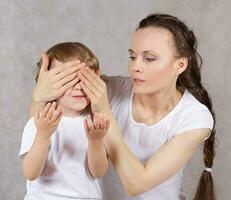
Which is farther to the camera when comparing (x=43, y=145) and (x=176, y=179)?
(x=176, y=179)

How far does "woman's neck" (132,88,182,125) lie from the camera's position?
1833 mm

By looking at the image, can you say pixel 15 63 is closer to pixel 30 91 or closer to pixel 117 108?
pixel 30 91

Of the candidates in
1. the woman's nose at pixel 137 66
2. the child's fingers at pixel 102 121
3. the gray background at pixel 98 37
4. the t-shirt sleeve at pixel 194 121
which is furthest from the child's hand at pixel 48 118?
the gray background at pixel 98 37

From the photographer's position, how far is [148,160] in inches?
67.9

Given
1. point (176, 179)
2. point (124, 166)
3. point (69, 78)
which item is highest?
point (69, 78)

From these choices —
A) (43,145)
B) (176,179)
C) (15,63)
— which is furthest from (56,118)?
(15,63)

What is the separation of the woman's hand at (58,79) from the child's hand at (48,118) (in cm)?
8

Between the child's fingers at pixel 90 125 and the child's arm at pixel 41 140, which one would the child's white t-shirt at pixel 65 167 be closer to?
the child's arm at pixel 41 140

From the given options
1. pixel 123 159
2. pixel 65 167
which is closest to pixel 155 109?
pixel 123 159

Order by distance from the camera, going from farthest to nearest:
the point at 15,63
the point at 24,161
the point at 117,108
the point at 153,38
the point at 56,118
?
the point at 15,63, the point at 117,108, the point at 153,38, the point at 24,161, the point at 56,118

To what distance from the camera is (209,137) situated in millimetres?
1984

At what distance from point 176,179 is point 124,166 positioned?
0.33 metres

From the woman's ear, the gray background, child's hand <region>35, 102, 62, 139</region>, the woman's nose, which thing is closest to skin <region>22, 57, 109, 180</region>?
child's hand <region>35, 102, 62, 139</region>

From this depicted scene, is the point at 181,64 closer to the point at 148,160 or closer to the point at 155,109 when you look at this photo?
the point at 155,109
